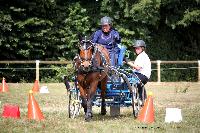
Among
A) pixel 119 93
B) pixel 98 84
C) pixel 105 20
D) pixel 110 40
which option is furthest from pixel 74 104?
pixel 105 20

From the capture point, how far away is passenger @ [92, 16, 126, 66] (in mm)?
13109

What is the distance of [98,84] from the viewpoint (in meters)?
12.4

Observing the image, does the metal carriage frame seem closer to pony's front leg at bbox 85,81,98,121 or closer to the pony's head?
pony's front leg at bbox 85,81,98,121

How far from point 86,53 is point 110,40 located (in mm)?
1791

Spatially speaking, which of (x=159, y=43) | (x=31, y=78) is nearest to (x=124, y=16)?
(x=159, y=43)

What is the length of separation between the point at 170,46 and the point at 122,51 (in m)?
22.3

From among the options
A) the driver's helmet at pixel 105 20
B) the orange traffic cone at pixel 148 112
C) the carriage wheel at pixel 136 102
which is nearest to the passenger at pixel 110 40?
the driver's helmet at pixel 105 20

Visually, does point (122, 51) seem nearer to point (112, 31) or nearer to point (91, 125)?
point (112, 31)

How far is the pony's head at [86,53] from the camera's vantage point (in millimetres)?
11438

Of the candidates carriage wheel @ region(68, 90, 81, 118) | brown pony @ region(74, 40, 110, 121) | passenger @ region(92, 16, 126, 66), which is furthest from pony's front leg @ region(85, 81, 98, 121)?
passenger @ region(92, 16, 126, 66)

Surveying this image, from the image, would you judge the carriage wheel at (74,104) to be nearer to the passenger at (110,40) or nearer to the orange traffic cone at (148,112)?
the passenger at (110,40)

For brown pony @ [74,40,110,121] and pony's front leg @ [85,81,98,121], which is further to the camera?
pony's front leg @ [85,81,98,121]

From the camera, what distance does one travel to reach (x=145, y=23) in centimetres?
3328

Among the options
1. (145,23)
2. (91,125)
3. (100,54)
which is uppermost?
(145,23)
